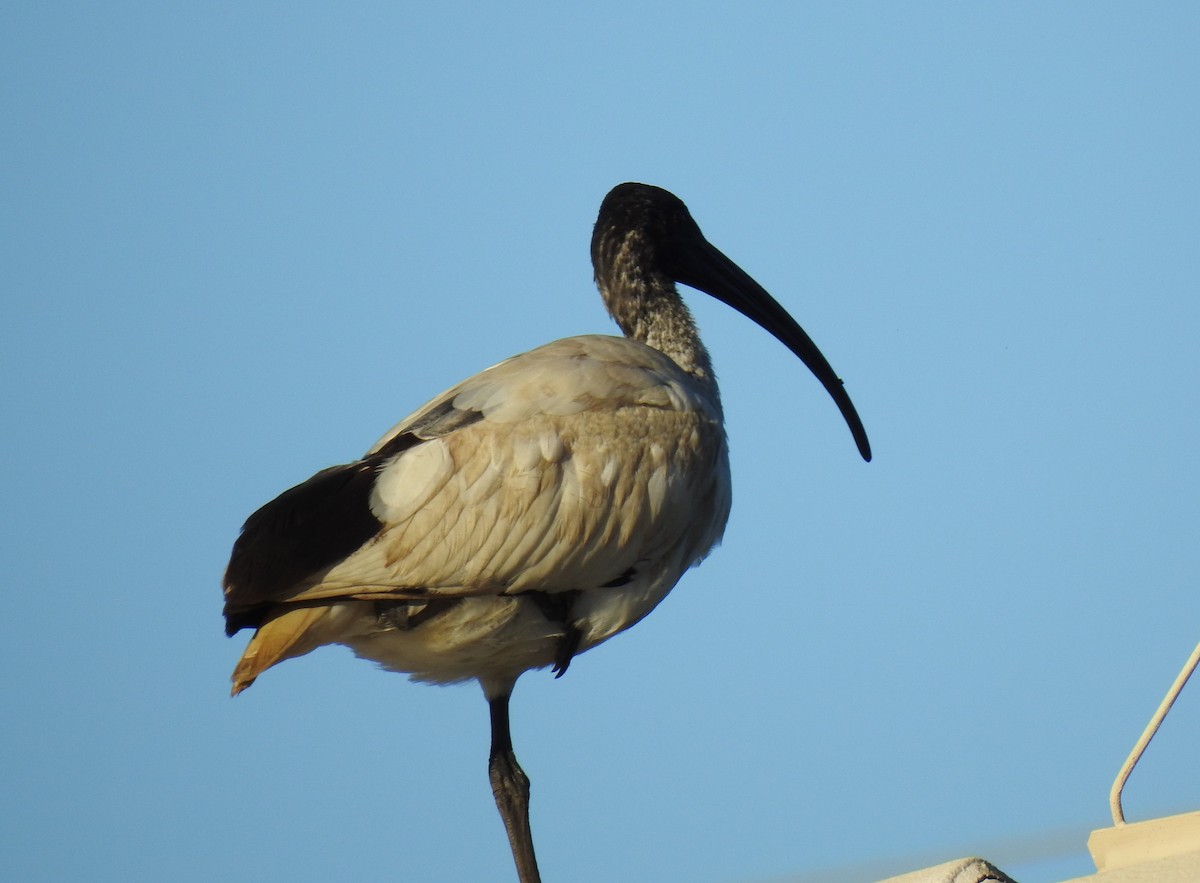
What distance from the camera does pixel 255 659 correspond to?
5230mm

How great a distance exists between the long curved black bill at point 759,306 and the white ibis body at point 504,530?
4.92 ft

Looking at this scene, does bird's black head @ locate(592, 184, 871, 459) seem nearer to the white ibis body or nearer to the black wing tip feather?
the white ibis body

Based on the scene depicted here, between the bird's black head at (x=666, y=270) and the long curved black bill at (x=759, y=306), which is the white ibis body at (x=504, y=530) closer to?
the bird's black head at (x=666, y=270)

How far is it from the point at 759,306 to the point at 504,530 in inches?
113

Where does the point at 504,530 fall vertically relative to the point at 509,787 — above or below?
above

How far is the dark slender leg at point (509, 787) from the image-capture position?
6.12m

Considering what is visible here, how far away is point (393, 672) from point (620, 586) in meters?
0.90

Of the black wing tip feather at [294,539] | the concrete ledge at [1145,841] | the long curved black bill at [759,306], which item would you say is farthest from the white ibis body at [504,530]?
the concrete ledge at [1145,841]

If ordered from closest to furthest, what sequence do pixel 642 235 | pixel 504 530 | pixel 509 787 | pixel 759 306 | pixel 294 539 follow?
pixel 294 539 < pixel 504 530 < pixel 509 787 < pixel 642 235 < pixel 759 306

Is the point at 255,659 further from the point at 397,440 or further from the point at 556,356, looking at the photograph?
the point at 556,356

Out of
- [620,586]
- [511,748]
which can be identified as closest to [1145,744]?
[620,586]

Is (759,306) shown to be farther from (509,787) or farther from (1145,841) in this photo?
(1145,841)

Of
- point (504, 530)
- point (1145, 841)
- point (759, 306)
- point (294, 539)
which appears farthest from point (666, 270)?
point (1145, 841)

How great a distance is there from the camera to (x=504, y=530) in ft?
17.8
